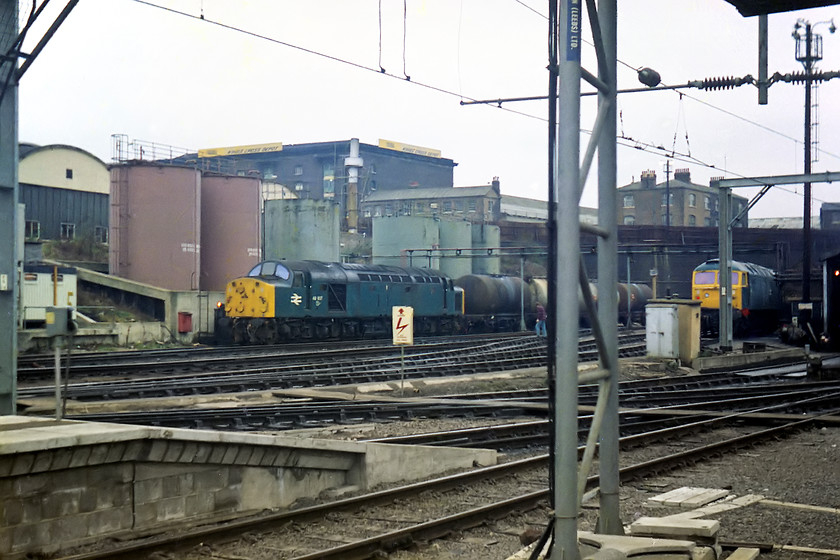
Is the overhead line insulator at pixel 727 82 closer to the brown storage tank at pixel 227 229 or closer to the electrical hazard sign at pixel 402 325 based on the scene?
the electrical hazard sign at pixel 402 325

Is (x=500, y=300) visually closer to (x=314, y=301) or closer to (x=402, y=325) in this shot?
(x=314, y=301)

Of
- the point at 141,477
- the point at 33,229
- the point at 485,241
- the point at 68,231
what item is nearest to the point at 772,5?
the point at 141,477

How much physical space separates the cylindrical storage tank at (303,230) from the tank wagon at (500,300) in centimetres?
736

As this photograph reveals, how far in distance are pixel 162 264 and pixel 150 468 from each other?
101ft

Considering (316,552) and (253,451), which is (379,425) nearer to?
(253,451)

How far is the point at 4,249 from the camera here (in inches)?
492

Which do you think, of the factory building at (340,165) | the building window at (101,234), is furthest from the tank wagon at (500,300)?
the factory building at (340,165)

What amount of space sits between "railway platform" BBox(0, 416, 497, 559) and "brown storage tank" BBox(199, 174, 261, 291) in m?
31.3

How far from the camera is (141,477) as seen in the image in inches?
294

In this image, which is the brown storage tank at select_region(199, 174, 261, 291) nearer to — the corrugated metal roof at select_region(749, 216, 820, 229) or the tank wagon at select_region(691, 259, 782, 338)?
the tank wagon at select_region(691, 259, 782, 338)

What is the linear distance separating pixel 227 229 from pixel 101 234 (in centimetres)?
1145

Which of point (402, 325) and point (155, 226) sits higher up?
point (155, 226)

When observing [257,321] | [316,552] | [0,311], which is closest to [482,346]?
[257,321]

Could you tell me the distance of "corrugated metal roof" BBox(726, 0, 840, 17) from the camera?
22.7ft
